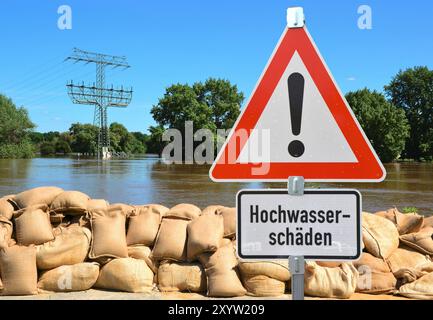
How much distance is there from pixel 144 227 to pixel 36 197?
1.15 meters

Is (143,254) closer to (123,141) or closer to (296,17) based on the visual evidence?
(296,17)

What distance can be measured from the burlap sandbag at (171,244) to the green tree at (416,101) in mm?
55349

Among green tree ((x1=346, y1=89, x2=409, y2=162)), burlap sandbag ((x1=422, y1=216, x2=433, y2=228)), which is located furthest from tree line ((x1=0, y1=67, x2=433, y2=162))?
burlap sandbag ((x1=422, y1=216, x2=433, y2=228))

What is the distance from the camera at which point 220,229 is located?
13.5ft

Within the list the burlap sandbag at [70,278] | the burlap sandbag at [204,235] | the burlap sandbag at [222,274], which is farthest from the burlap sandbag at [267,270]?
the burlap sandbag at [70,278]

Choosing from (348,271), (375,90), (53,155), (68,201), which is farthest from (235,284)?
(53,155)

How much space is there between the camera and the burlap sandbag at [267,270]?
3871mm

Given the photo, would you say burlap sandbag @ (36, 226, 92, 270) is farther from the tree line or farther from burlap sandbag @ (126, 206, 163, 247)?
the tree line

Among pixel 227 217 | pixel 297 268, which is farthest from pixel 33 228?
pixel 297 268

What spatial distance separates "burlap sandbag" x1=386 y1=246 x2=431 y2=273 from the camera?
4223 millimetres

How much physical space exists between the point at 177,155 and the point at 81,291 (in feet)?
149

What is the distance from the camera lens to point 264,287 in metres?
3.86

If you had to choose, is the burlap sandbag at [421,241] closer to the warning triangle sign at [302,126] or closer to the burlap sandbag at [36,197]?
the warning triangle sign at [302,126]
